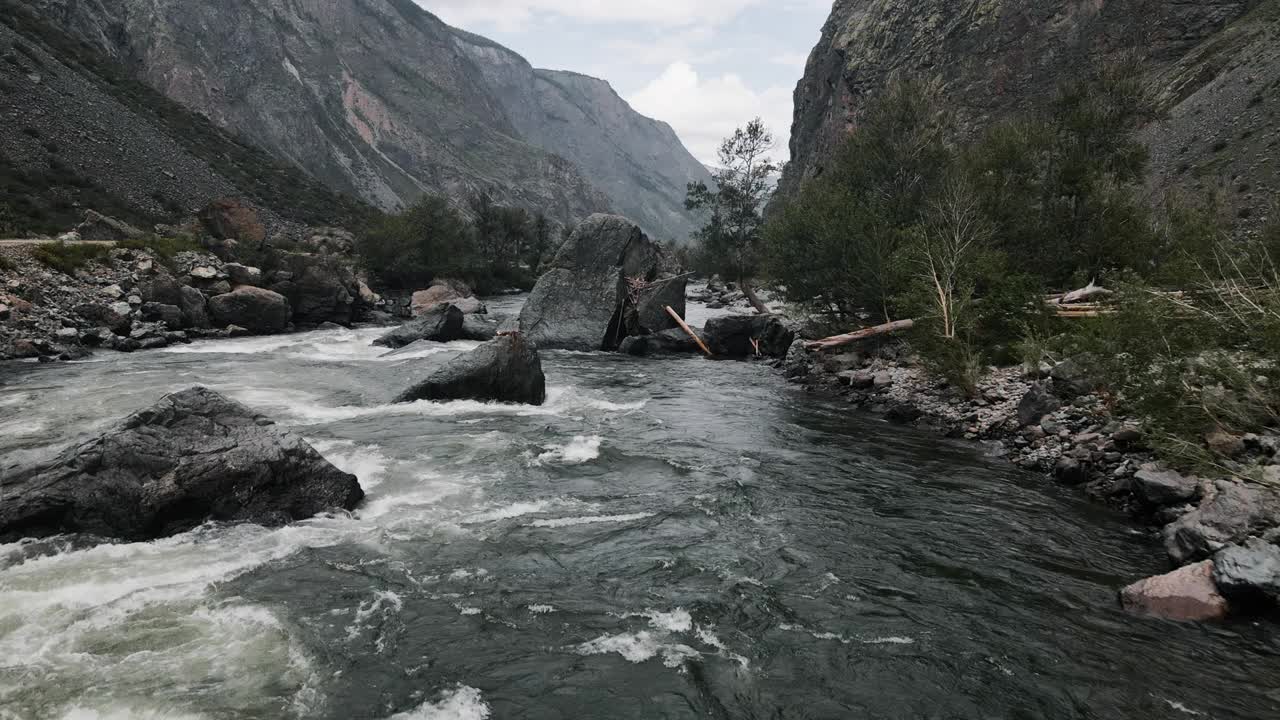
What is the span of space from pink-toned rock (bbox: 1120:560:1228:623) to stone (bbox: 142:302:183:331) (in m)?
34.7

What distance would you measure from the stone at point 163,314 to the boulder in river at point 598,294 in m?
15.1

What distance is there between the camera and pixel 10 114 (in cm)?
5172

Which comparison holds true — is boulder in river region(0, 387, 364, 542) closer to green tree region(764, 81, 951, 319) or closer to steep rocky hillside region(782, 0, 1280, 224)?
green tree region(764, 81, 951, 319)

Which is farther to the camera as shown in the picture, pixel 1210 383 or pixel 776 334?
pixel 776 334

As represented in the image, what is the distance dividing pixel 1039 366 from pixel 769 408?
7.39 metres

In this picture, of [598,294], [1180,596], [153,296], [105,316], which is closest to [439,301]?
[598,294]

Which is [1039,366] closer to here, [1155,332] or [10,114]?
[1155,332]

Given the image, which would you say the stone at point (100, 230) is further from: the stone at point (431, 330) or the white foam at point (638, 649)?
the white foam at point (638, 649)

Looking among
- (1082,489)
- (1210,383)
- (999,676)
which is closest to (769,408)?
(1082,489)

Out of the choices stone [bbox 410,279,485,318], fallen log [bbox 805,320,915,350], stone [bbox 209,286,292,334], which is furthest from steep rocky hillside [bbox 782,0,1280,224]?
stone [bbox 209,286,292,334]

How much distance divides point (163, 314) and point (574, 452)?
25284 mm

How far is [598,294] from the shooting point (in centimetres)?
3434

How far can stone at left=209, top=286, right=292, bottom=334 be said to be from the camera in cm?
3275

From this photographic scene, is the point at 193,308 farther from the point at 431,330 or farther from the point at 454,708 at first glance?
the point at 454,708
